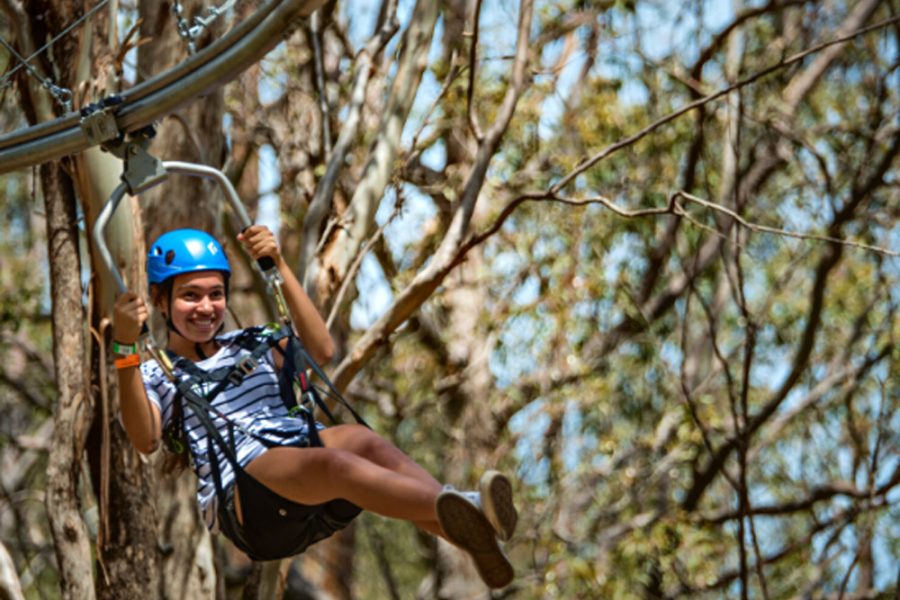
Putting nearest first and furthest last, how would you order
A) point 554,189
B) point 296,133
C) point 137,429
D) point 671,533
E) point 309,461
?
1. point 309,461
2. point 137,429
3. point 554,189
4. point 296,133
5. point 671,533

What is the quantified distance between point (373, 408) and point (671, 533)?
11.0 ft

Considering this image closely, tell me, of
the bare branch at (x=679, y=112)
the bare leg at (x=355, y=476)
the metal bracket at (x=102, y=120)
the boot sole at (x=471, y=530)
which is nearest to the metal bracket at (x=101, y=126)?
the metal bracket at (x=102, y=120)

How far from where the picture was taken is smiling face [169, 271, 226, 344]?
13.7 ft

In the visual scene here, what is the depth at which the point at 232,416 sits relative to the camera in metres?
4.12

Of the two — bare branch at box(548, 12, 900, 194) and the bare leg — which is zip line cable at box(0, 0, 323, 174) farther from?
bare branch at box(548, 12, 900, 194)

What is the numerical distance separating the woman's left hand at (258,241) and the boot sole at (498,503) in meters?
1.09

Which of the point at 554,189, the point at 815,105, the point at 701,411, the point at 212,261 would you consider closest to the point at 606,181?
the point at 701,411

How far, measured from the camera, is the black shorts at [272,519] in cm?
382

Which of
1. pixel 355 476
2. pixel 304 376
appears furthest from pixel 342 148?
pixel 355 476

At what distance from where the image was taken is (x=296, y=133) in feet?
25.2

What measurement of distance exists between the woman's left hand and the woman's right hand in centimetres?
38

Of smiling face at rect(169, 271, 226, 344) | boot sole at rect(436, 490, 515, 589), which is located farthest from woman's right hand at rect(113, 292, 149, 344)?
boot sole at rect(436, 490, 515, 589)

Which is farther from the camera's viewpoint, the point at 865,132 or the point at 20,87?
the point at 865,132

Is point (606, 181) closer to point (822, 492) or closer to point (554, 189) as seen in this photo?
point (822, 492)
